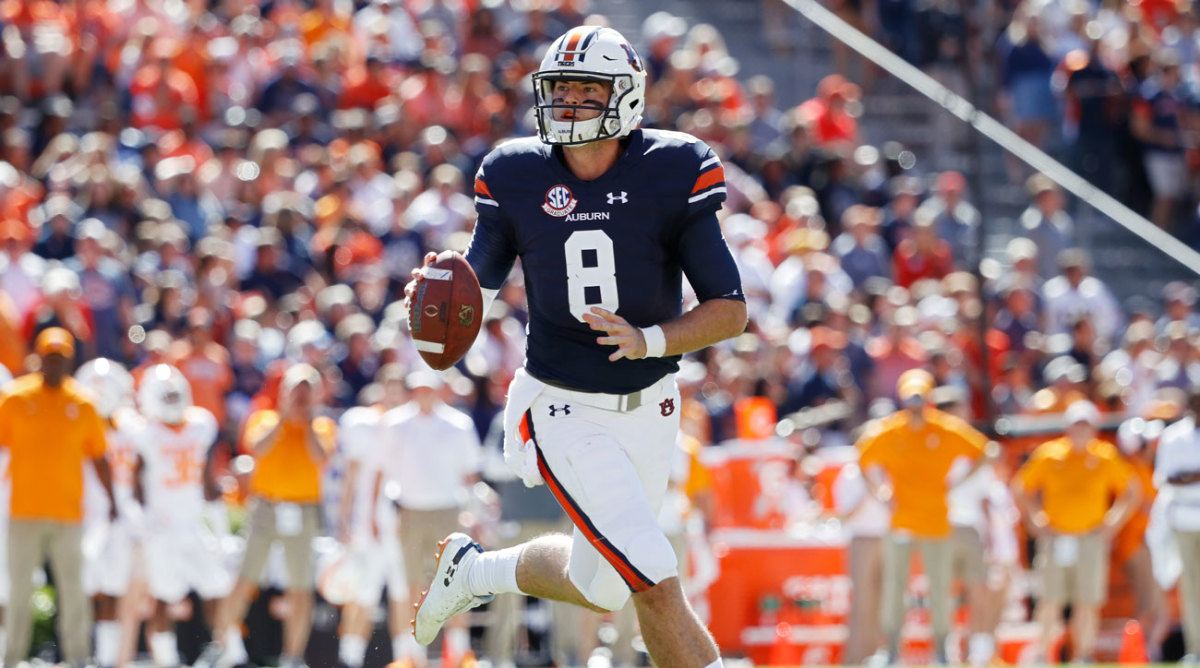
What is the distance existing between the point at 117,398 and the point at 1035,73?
27.8ft

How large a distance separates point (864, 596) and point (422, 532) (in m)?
2.60

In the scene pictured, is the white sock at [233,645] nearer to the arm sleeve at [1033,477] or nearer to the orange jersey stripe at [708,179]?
the arm sleeve at [1033,477]

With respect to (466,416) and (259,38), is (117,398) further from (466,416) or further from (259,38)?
(259,38)

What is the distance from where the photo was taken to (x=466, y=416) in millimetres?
11125

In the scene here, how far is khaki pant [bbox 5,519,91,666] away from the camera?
10031 millimetres

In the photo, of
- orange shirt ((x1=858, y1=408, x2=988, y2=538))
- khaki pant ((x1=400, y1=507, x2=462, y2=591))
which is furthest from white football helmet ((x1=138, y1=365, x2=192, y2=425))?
orange shirt ((x1=858, y1=408, x2=988, y2=538))

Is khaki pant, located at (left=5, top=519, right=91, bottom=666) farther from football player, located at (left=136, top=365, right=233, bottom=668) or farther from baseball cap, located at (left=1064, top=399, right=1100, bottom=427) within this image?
baseball cap, located at (left=1064, top=399, right=1100, bottom=427)

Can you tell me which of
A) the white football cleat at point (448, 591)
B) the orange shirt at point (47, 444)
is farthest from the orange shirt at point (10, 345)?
the white football cleat at point (448, 591)

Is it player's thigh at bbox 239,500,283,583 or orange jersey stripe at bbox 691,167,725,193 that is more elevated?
orange jersey stripe at bbox 691,167,725,193

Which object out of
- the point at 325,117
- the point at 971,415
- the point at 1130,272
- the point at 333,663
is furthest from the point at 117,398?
the point at 1130,272

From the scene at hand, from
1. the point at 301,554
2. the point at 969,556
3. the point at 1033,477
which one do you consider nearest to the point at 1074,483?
the point at 1033,477

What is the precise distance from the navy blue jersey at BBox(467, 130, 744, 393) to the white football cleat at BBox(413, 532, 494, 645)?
68 centimetres

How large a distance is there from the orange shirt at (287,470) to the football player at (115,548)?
2.27 ft

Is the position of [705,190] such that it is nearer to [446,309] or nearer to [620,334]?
[620,334]
